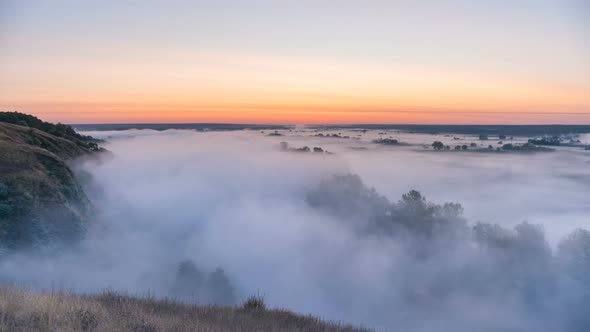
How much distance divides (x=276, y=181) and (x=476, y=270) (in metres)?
96.6

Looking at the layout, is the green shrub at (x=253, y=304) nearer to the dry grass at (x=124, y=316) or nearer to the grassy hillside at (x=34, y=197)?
the dry grass at (x=124, y=316)

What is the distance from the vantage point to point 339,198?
101250mm

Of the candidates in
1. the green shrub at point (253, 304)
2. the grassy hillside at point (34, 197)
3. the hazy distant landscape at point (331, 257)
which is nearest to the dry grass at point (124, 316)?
the green shrub at point (253, 304)

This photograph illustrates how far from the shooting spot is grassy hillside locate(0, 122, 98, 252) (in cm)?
2533

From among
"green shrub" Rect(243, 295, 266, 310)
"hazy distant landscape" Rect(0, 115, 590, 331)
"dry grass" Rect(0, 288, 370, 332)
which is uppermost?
"dry grass" Rect(0, 288, 370, 332)

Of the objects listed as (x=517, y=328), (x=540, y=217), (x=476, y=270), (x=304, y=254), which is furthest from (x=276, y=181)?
(x=517, y=328)

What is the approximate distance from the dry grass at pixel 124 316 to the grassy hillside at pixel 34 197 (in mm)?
18322

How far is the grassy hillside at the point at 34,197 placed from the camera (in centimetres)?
2533

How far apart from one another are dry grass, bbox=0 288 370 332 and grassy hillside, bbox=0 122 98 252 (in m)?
18.3

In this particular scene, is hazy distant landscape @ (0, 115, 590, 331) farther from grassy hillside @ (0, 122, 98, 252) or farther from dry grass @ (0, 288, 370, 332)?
dry grass @ (0, 288, 370, 332)

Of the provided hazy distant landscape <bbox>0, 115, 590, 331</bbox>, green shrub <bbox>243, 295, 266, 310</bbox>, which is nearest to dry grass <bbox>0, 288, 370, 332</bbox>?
green shrub <bbox>243, 295, 266, 310</bbox>

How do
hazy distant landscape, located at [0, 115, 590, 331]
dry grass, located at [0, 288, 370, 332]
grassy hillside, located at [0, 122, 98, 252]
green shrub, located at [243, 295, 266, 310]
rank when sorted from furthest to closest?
hazy distant landscape, located at [0, 115, 590, 331]
grassy hillside, located at [0, 122, 98, 252]
green shrub, located at [243, 295, 266, 310]
dry grass, located at [0, 288, 370, 332]

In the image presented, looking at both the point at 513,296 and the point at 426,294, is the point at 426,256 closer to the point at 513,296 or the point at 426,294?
the point at 426,294

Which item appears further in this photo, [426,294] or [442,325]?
[426,294]
